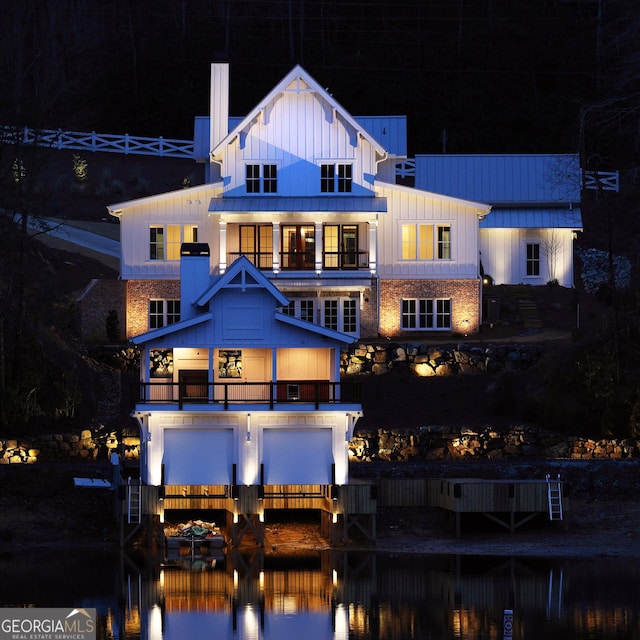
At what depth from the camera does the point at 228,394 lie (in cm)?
4875

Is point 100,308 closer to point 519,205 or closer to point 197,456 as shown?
point 197,456

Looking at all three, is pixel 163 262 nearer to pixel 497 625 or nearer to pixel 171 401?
pixel 171 401

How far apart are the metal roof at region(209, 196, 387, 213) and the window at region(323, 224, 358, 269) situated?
97 cm

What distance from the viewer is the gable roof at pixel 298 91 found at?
6519cm

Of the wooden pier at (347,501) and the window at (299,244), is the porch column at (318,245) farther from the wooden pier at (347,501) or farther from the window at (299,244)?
the wooden pier at (347,501)

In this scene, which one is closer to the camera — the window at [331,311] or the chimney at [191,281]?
the chimney at [191,281]

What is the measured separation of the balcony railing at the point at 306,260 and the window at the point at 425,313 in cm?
251

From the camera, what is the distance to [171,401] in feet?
159

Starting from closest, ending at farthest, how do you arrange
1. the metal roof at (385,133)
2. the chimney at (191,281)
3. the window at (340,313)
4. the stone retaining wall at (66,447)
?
the chimney at (191,281)
the stone retaining wall at (66,447)
the window at (340,313)
the metal roof at (385,133)

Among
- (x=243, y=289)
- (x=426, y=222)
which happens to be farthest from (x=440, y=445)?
(x=426, y=222)

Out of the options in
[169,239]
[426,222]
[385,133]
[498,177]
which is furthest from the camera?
[498,177]

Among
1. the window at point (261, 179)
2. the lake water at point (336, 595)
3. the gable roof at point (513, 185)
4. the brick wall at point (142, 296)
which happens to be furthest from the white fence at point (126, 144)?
the lake water at point (336, 595)

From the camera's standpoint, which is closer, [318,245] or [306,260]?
[318,245]

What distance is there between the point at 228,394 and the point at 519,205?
97.7 feet
